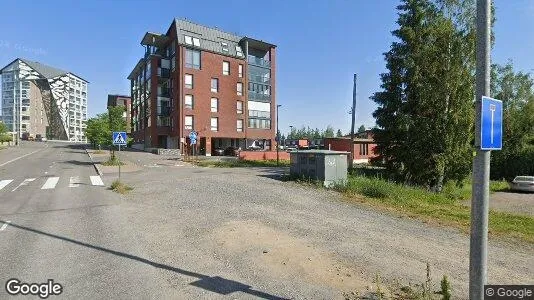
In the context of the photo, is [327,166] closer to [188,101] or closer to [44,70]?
[188,101]

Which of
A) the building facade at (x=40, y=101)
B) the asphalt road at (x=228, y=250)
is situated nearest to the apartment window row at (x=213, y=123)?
the asphalt road at (x=228, y=250)

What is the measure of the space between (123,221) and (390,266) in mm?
7235

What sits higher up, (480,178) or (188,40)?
(188,40)

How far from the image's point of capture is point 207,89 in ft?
161

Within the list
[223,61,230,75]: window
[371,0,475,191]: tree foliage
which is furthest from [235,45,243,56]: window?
[371,0,475,191]: tree foliage

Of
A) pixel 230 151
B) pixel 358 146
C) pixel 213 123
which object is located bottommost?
pixel 230 151

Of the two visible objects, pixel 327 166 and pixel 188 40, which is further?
pixel 188 40

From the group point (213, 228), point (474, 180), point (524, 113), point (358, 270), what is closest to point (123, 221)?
point (213, 228)

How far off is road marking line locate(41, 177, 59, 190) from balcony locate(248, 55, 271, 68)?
3920 cm

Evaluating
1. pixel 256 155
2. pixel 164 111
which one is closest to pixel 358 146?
pixel 256 155

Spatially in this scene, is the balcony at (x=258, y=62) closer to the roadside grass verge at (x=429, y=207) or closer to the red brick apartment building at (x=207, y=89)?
the red brick apartment building at (x=207, y=89)

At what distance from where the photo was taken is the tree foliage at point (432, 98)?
20344 mm

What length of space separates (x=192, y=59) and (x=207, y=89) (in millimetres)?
4613

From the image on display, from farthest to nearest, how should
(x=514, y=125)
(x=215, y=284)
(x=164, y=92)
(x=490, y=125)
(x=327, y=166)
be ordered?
(x=164, y=92) < (x=514, y=125) < (x=327, y=166) < (x=215, y=284) < (x=490, y=125)
